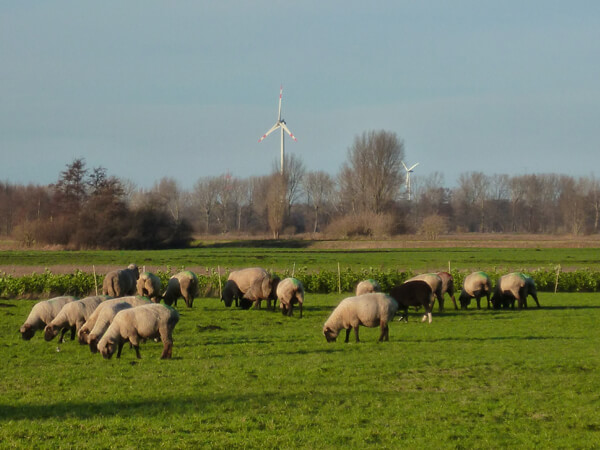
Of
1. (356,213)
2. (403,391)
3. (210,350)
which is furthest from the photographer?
(356,213)

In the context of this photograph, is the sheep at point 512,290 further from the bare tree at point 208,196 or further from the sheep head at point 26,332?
the bare tree at point 208,196

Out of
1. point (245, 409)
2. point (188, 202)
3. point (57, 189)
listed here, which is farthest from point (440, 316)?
point (188, 202)

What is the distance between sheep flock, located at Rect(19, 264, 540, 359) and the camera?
15.6 metres

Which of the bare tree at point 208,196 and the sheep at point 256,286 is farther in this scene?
the bare tree at point 208,196

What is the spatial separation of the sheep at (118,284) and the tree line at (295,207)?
55.6 m

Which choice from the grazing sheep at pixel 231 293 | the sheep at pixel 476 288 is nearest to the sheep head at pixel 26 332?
the grazing sheep at pixel 231 293

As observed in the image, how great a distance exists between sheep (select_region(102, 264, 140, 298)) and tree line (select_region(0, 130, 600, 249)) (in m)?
55.6

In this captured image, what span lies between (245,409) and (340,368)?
11.9ft

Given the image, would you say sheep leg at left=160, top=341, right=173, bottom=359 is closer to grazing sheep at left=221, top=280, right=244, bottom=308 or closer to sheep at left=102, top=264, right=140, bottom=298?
sheep at left=102, top=264, right=140, bottom=298

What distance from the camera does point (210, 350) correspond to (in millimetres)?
17281

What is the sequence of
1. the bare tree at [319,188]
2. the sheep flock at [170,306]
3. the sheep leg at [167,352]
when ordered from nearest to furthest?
1. the sheep flock at [170,306]
2. the sheep leg at [167,352]
3. the bare tree at [319,188]

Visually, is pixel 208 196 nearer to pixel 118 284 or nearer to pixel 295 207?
pixel 295 207

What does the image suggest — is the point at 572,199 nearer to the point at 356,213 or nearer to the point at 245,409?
the point at 356,213

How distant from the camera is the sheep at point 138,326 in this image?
50.4 feet
